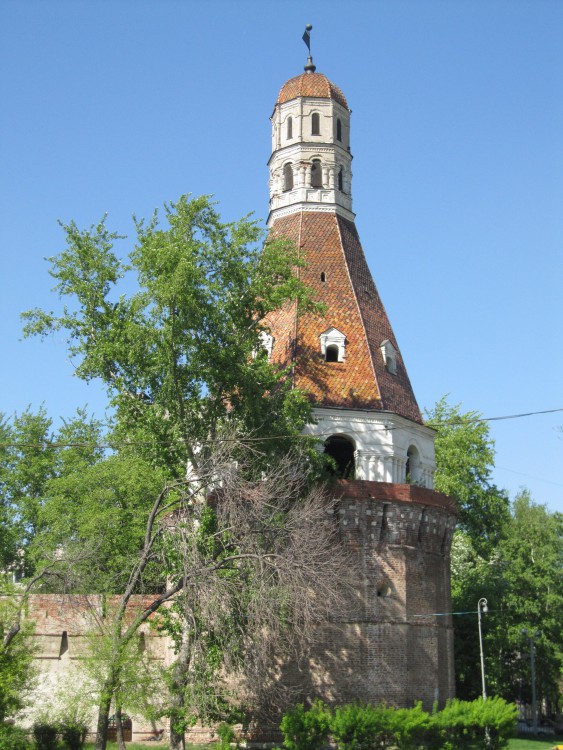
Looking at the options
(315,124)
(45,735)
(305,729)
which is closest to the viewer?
(305,729)

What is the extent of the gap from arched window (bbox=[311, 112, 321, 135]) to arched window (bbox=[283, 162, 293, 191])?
4.18ft

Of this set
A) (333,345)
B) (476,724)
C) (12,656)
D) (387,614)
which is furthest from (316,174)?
(12,656)

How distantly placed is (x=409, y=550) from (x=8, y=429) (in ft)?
76.3

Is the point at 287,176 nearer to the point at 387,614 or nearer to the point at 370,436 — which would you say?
the point at 370,436

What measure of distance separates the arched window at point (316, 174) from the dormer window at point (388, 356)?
583 cm

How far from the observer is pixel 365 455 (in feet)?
78.8

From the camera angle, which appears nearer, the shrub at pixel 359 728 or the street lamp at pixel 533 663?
the shrub at pixel 359 728

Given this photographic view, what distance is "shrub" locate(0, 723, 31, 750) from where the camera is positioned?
19062 mm

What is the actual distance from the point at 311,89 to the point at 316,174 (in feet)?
9.36

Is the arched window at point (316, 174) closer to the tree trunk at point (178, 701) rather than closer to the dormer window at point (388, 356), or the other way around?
the dormer window at point (388, 356)

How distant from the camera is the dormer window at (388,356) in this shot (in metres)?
25.8

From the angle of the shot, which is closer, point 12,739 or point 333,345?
→ point 12,739

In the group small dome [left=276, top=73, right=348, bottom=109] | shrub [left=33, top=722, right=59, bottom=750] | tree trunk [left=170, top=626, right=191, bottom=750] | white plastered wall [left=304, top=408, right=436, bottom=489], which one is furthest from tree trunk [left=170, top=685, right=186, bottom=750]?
small dome [left=276, top=73, right=348, bottom=109]

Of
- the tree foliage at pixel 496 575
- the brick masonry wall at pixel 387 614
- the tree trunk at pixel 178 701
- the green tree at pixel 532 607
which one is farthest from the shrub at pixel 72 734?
the green tree at pixel 532 607
